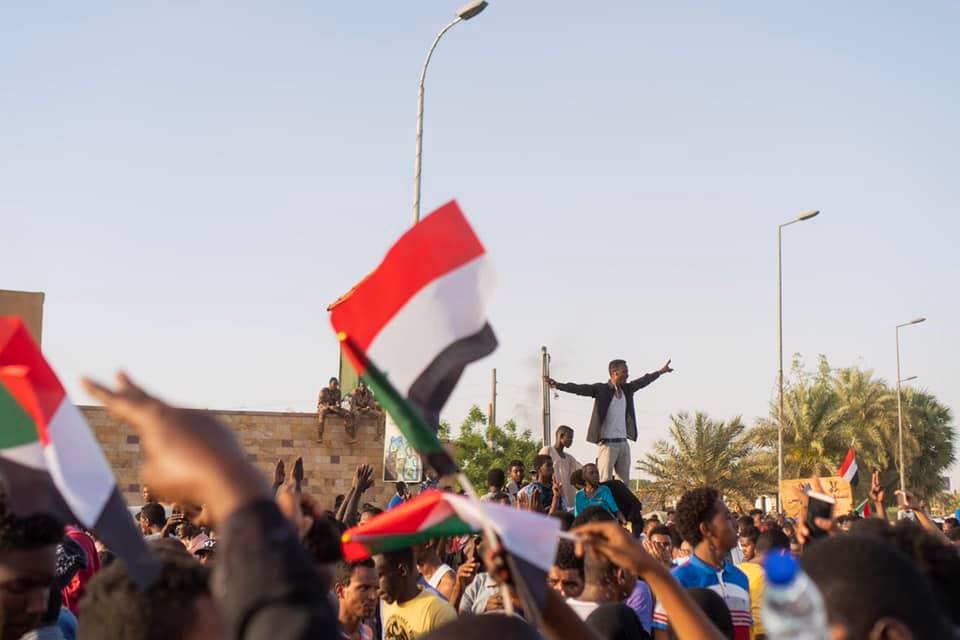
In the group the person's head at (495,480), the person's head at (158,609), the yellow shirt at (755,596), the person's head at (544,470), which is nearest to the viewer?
the person's head at (158,609)

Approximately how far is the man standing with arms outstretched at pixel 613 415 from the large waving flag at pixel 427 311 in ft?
33.6

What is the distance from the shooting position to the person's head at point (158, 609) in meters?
2.31

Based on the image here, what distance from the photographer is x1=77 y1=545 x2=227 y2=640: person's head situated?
7.57ft

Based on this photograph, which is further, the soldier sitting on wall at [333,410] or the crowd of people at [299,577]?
the soldier sitting on wall at [333,410]

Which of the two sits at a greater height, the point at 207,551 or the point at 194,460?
the point at 194,460

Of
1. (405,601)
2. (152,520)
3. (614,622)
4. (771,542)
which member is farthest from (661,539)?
(152,520)

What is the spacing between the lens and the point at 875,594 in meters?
2.02

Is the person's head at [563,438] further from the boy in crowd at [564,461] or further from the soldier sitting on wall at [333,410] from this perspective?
the soldier sitting on wall at [333,410]

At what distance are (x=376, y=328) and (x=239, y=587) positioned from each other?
112 centimetres

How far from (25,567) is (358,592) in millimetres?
2352

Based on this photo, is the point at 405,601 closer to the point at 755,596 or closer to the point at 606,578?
the point at 606,578

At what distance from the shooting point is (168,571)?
7.92 feet

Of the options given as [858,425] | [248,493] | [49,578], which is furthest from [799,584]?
[858,425]

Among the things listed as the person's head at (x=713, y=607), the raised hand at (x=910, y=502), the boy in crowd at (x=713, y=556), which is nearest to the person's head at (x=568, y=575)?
the person's head at (x=713, y=607)
